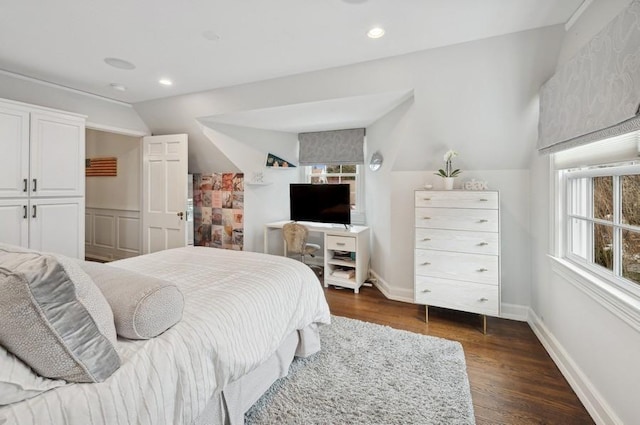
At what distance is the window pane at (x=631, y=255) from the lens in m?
1.54

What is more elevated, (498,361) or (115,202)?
(115,202)

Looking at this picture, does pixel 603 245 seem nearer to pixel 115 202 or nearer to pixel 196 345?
pixel 196 345

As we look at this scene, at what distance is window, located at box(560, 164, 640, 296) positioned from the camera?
5.14 ft

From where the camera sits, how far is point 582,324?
1.84 m

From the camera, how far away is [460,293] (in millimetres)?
2721

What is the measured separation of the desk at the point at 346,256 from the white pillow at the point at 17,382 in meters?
3.03

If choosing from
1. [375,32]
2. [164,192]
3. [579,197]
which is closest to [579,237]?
[579,197]

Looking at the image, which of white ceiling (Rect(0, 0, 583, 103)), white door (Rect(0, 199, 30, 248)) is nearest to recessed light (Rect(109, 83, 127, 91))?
white ceiling (Rect(0, 0, 583, 103))

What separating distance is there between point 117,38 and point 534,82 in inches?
133

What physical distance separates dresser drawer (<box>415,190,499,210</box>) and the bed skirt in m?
1.56

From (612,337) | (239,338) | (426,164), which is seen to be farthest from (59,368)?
(426,164)

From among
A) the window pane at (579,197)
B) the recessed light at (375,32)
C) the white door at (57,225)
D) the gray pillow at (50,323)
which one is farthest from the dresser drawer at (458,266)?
the white door at (57,225)

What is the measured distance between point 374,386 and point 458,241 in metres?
1.52

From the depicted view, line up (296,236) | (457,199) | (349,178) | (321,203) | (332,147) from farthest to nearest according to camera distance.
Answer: (349,178) → (332,147) → (321,203) → (296,236) → (457,199)
